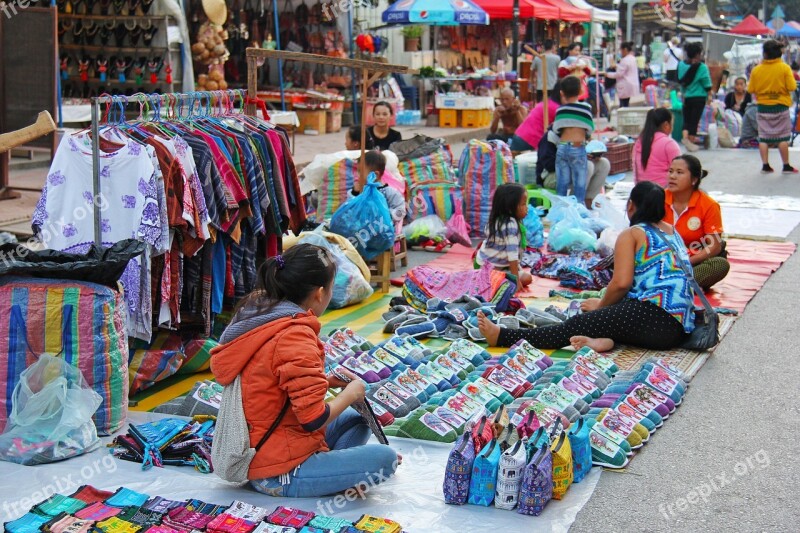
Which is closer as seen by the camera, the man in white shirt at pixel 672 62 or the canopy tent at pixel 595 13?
the man in white shirt at pixel 672 62

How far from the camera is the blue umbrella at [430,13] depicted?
18.8 m

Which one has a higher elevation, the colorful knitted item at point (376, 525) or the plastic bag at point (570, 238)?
the plastic bag at point (570, 238)

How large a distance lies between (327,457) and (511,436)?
2.72 ft

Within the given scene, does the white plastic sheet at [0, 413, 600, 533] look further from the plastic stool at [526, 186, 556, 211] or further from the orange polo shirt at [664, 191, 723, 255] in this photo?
the plastic stool at [526, 186, 556, 211]

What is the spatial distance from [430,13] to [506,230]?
12050 mm

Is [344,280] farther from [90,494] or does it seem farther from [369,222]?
[90,494]

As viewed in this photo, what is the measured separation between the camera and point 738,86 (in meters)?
19.9

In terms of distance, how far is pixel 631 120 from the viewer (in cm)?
1762

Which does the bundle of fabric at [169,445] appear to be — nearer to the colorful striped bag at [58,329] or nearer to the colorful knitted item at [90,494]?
the colorful striped bag at [58,329]

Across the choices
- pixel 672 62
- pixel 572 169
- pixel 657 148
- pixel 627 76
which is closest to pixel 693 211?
pixel 657 148

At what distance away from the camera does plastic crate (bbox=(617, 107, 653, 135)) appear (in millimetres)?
17609

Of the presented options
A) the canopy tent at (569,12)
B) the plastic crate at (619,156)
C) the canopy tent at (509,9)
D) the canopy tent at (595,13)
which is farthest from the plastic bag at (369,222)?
the canopy tent at (595,13)

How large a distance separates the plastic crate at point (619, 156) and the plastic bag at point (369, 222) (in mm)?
6709

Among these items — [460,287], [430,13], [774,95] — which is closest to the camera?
[460,287]
